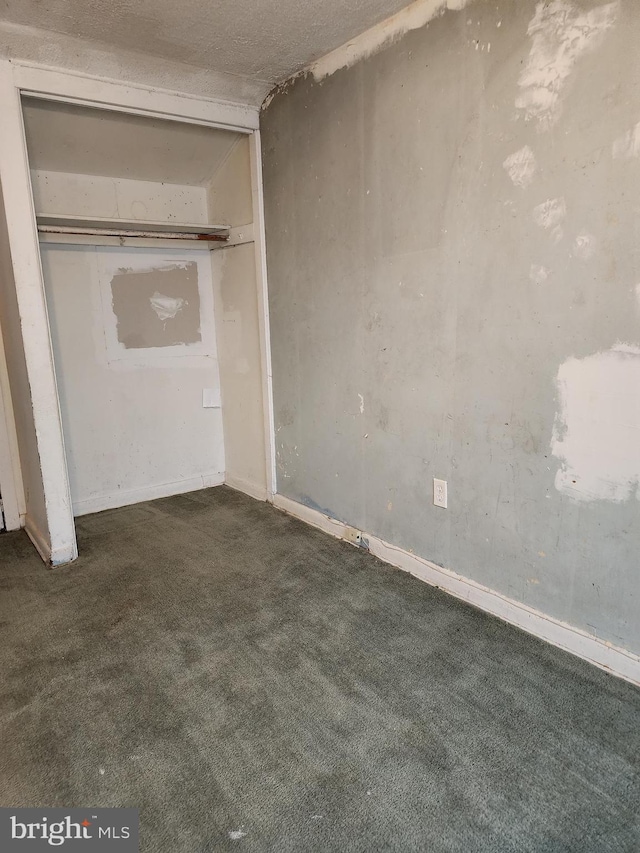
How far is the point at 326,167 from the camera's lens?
2604 mm

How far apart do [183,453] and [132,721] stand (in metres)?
2.28

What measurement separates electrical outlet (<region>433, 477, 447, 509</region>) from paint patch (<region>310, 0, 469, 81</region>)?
1.79m

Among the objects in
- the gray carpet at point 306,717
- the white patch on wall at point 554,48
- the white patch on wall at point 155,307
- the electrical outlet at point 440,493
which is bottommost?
the gray carpet at point 306,717

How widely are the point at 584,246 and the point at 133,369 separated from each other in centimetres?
274

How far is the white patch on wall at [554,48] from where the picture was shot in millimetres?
1569

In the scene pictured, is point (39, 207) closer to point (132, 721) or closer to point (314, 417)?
point (314, 417)

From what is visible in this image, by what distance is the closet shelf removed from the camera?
287 cm

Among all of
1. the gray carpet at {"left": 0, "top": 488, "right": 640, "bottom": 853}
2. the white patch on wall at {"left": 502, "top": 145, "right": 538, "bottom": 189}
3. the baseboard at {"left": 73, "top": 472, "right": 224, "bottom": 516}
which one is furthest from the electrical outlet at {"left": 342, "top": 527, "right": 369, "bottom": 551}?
the white patch on wall at {"left": 502, "top": 145, "right": 538, "bottom": 189}

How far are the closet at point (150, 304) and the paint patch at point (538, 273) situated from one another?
181 cm

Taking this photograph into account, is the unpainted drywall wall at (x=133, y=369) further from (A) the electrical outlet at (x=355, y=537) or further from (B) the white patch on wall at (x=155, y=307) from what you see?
(A) the electrical outlet at (x=355, y=537)

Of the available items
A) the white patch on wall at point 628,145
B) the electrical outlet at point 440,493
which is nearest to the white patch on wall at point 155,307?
the electrical outlet at point 440,493

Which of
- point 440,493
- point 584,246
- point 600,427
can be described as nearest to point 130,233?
point 440,493

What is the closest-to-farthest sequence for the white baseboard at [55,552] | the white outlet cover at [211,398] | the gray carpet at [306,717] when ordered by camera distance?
1. the gray carpet at [306,717]
2. the white baseboard at [55,552]
3. the white outlet cover at [211,398]

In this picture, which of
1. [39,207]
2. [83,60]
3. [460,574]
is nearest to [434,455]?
[460,574]
